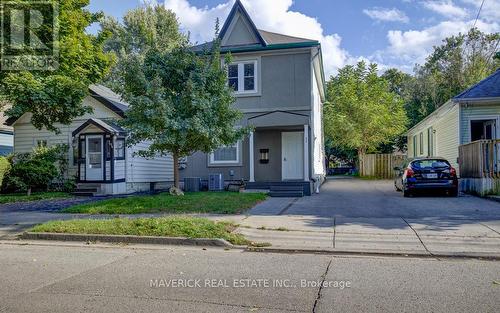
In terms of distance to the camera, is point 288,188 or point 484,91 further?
point 484,91

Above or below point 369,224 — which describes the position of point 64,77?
above

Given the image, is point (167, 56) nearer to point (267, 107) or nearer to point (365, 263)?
point (267, 107)

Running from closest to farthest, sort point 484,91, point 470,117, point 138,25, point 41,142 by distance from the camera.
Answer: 1. point 484,91
2. point 470,117
3. point 41,142
4. point 138,25

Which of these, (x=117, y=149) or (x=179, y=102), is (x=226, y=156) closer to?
(x=117, y=149)

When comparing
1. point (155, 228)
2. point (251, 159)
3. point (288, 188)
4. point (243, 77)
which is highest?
point (243, 77)

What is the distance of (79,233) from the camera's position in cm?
853

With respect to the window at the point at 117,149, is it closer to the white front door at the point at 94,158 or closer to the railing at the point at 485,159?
the white front door at the point at 94,158

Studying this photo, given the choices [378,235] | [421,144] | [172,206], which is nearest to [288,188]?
[172,206]

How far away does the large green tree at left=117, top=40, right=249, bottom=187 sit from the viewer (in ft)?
42.1

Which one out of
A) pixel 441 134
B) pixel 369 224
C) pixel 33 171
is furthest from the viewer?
pixel 441 134

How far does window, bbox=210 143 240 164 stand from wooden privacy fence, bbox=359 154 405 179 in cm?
1613

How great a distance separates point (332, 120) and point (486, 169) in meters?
17.8

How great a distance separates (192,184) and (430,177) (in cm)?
953

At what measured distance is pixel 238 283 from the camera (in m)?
5.27
